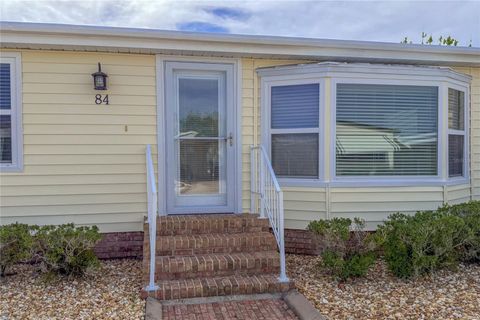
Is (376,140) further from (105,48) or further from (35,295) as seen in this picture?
(35,295)

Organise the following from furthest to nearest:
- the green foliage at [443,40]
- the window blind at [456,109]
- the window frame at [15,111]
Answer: the green foliage at [443,40]
the window blind at [456,109]
the window frame at [15,111]

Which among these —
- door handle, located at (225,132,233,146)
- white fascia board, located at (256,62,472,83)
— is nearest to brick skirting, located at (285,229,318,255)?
door handle, located at (225,132,233,146)

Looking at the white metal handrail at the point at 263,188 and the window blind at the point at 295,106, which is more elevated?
the window blind at the point at 295,106

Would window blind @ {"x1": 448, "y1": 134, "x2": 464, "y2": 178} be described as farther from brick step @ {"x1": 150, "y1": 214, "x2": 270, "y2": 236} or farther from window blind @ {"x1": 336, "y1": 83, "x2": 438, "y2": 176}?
brick step @ {"x1": 150, "y1": 214, "x2": 270, "y2": 236}

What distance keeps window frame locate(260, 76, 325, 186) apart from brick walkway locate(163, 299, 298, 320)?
188 cm

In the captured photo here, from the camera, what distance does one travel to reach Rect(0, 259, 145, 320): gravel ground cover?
323cm

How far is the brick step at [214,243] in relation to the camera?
409 cm

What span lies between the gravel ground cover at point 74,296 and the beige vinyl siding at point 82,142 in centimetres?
77

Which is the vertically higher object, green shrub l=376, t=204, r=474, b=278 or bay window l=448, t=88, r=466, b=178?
bay window l=448, t=88, r=466, b=178

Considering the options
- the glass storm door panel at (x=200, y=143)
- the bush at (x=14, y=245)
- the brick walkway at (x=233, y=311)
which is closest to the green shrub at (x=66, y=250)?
the bush at (x=14, y=245)

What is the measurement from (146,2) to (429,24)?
35.4 ft

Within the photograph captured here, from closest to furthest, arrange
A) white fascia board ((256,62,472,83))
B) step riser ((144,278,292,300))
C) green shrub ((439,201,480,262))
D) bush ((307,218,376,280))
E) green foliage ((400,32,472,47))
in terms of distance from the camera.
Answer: step riser ((144,278,292,300))
bush ((307,218,376,280))
green shrub ((439,201,480,262))
white fascia board ((256,62,472,83))
green foliage ((400,32,472,47))

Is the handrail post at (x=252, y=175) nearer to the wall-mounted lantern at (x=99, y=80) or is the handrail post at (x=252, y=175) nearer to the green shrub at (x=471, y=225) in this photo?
the wall-mounted lantern at (x=99, y=80)

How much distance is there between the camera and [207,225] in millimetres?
4469
